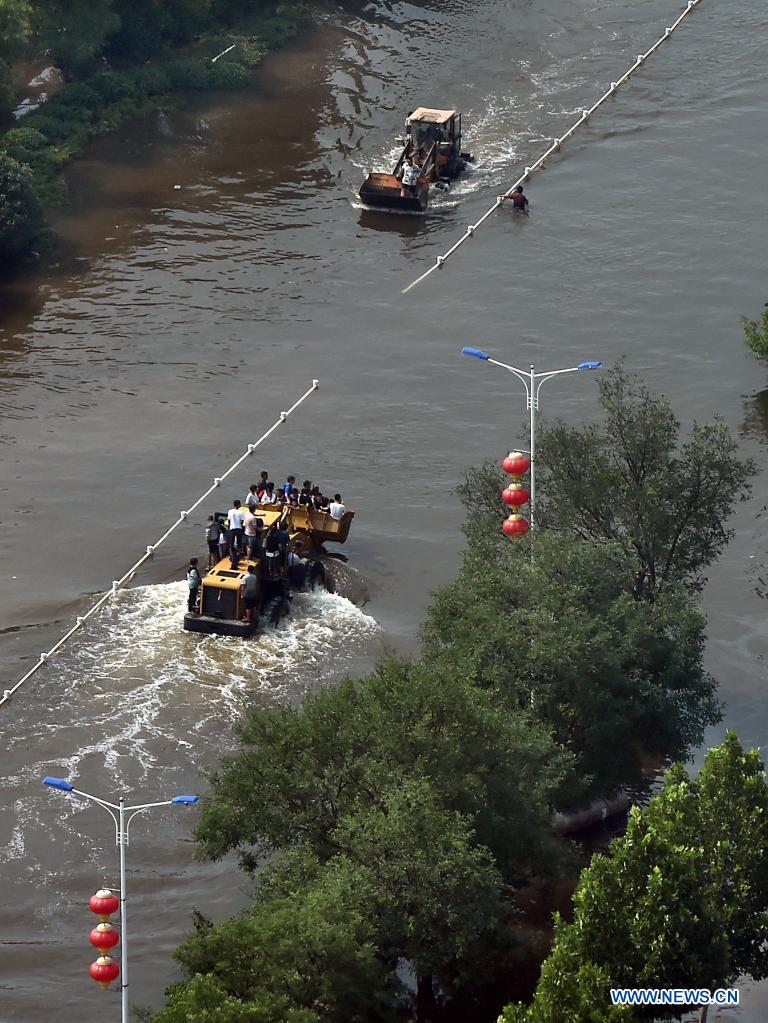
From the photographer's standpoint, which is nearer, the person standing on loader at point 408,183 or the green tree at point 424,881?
the green tree at point 424,881

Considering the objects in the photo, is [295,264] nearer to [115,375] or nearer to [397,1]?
[115,375]

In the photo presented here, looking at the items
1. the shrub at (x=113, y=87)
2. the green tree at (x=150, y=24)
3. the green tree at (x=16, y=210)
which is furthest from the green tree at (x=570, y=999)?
the green tree at (x=150, y=24)

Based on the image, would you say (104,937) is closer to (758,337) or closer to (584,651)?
(584,651)

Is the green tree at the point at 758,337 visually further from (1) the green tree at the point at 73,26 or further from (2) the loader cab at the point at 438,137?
(1) the green tree at the point at 73,26

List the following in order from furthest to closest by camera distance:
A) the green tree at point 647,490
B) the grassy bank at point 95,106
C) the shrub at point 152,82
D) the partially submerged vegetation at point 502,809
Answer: the shrub at point 152,82 → the grassy bank at point 95,106 → the green tree at point 647,490 → the partially submerged vegetation at point 502,809

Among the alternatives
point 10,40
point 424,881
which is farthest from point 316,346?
point 424,881

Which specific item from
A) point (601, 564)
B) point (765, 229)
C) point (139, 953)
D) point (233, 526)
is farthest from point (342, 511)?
point (765, 229)

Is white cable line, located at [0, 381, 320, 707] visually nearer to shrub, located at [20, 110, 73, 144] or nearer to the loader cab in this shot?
the loader cab
